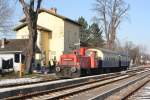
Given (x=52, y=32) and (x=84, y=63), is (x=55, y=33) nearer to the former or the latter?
(x=52, y=32)

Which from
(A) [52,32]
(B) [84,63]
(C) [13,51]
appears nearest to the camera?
(B) [84,63]

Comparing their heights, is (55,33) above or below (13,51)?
above

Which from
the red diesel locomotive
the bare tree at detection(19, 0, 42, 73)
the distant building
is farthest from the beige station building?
the bare tree at detection(19, 0, 42, 73)

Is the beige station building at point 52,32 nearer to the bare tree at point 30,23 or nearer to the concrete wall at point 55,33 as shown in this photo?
the concrete wall at point 55,33

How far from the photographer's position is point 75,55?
41.8 m

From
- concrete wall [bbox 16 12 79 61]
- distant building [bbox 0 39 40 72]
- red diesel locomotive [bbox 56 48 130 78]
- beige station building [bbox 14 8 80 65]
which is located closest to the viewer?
red diesel locomotive [bbox 56 48 130 78]

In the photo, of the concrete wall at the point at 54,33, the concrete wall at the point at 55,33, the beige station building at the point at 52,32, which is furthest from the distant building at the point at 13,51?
the concrete wall at the point at 55,33

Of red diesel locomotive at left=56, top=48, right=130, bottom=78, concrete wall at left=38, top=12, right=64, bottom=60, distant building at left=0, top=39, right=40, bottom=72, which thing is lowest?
red diesel locomotive at left=56, top=48, right=130, bottom=78

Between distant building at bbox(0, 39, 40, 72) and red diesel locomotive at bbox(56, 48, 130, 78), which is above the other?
distant building at bbox(0, 39, 40, 72)

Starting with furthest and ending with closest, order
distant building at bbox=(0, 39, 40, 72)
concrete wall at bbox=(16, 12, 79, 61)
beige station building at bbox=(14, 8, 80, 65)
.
→ concrete wall at bbox=(16, 12, 79, 61) → beige station building at bbox=(14, 8, 80, 65) → distant building at bbox=(0, 39, 40, 72)

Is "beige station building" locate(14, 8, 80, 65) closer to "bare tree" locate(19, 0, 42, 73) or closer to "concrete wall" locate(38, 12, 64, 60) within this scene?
"concrete wall" locate(38, 12, 64, 60)

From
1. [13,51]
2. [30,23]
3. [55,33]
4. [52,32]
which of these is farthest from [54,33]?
[30,23]

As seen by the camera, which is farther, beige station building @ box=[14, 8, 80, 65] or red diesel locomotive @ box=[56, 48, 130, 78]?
beige station building @ box=[14, 8, 80, 65]

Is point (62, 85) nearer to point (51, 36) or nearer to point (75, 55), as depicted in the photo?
point (75, 55)
